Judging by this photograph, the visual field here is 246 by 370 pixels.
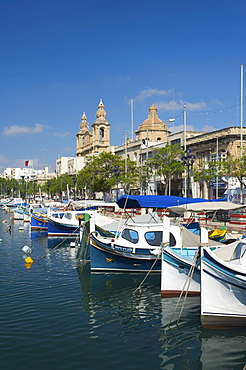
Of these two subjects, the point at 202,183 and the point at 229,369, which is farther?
the point at 202,183

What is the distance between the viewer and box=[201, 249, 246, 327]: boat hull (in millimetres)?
13156

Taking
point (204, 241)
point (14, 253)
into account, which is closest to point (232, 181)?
point (14, 253)

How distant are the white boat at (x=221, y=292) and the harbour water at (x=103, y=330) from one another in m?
0.43

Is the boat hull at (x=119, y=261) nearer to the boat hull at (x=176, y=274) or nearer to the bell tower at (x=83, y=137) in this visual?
the boat hull at (x=176, y=274)

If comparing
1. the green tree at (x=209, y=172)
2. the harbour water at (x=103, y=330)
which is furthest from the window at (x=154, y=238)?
the green tree at (x=209, y=172)

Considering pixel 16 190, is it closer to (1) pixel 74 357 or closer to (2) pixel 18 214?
(2) pixel 18 214

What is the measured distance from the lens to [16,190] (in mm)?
182500

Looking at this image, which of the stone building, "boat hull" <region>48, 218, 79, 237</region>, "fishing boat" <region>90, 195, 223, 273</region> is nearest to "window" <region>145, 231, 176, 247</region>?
"fishing boat" <region>90, 195, 223, 273</region>

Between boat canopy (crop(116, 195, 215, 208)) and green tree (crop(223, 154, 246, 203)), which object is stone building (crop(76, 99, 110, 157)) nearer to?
green tree (crop(223, 154, 246, 203))

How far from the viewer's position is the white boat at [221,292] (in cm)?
1314

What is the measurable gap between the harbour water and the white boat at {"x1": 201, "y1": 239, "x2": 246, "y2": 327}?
428mm

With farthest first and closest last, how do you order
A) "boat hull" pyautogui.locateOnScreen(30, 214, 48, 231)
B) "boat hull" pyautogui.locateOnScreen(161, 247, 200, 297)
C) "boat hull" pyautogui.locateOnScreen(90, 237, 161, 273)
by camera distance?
"boat hull" pyautogui.locateOnScreen(30, 214, 48, 231)
"boat hull" pyautogui.locateOnScreen(90, 237, 161, 273)
"boat hull" pyautogui.locateOnScreen(161, 247, 200, 297)

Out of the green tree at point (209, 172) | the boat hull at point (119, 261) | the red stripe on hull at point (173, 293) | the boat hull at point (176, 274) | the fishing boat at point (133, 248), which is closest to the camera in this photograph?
the boat hull at point (176, 274)

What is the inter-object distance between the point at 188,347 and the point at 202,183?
169 ft
